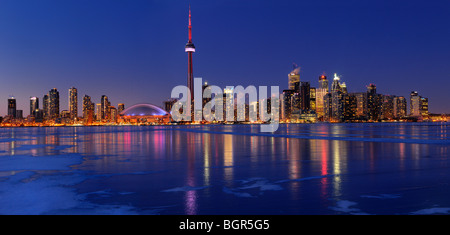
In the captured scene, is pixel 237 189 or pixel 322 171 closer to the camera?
pixel 237 189

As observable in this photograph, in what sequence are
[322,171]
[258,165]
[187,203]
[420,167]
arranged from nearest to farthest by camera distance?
1. [187,203]
2. [322,171]
3. [420,167]
4. [258,165]

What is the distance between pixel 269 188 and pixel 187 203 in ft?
11.0

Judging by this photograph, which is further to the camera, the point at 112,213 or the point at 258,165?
the point at 258,165
